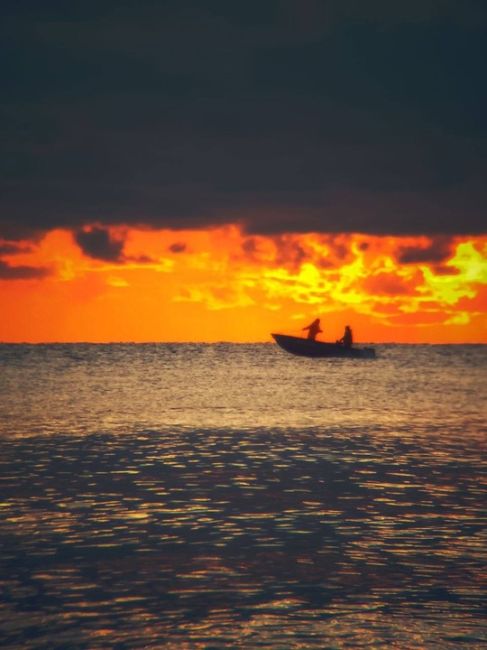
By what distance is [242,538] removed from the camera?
18250 millimetres

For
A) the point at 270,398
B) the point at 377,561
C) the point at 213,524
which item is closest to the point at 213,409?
the point at 270,398

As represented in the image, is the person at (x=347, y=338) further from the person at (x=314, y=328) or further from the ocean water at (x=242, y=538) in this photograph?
the ocean water at (x=242, y=538)

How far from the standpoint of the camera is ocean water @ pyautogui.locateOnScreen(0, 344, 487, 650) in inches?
506

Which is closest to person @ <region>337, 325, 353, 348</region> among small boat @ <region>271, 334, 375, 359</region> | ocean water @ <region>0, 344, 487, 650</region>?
small boat @ <region>271, 334, 375, 359</region>

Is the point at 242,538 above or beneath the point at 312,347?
beneath

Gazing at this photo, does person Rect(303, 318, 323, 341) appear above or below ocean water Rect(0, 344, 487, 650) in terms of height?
above

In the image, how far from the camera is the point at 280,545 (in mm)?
17688

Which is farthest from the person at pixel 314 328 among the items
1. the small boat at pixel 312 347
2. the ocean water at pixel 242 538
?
the ocean water at pixel 242 538

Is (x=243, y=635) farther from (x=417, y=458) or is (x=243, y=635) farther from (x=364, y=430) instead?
(x=364, y=430)

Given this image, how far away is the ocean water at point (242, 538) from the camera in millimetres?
12852

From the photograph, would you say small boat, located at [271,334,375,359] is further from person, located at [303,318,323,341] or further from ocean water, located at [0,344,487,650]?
ocean water, located at [0,344,487,650]

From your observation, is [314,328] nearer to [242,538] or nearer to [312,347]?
[312,347]

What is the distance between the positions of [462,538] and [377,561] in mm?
2649

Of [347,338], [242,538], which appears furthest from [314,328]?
[242,538]
